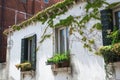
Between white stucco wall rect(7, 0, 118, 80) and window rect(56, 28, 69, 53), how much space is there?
1.12ft

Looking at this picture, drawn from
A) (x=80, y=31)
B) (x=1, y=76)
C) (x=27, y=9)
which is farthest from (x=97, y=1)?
(x=27, y=9)

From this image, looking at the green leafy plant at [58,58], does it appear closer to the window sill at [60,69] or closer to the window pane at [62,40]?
the window sill at [60,69]

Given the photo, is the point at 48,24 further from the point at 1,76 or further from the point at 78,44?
the point at 1,76

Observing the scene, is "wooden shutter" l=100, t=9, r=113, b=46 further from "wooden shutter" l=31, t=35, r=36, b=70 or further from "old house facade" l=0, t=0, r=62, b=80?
"old house facade" l=0, t=0, r=62, b=80

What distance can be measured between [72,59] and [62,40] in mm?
1474

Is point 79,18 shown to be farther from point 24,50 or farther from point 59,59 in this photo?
point 24,50

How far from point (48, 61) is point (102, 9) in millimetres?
3626

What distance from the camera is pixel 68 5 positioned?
12.3 m

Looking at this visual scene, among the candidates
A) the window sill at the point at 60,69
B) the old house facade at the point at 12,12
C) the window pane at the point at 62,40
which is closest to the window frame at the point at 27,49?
the window pane at the point at 62,40

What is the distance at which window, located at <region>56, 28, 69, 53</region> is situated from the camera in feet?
40.8

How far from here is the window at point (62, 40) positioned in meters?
12.4

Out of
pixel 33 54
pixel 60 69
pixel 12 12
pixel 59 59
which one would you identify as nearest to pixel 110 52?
pixel 59 59

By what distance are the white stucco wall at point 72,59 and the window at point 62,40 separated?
342 mm

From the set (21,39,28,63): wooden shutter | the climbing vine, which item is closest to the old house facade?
(21,39,28,63): wooden shutter
